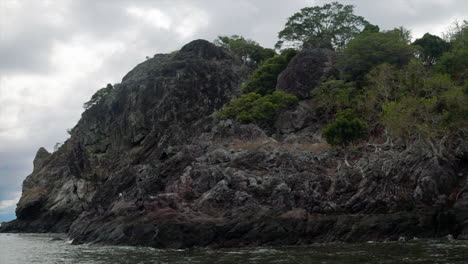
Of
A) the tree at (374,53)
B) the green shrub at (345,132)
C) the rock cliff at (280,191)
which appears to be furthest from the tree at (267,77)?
the green shrub at (345,132)

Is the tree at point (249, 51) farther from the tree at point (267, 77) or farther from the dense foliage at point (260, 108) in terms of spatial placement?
the dense foliage at point (260, 108)

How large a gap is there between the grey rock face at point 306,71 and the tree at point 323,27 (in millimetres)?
16067

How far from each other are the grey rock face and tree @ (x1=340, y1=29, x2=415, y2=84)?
508 centimetres

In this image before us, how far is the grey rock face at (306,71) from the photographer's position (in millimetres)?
73125

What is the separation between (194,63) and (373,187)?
59247mm

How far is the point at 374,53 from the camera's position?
66.4m

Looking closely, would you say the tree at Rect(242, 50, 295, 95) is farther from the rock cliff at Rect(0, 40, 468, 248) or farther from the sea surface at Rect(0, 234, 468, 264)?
the sea surface at Rect(0, 234, 468, 264)

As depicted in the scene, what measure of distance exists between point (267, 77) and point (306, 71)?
9265 mm

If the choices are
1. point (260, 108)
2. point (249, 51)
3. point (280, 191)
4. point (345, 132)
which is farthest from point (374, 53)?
point (249, 51)

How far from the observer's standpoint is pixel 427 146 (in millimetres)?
41438

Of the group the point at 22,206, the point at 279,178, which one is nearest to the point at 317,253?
the point at 279,178

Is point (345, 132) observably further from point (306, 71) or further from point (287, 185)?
point (306, 71)

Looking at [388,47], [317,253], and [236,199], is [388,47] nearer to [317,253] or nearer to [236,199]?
[236,199]

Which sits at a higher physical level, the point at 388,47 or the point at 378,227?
the point at 388,47
